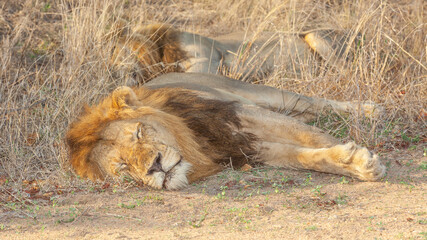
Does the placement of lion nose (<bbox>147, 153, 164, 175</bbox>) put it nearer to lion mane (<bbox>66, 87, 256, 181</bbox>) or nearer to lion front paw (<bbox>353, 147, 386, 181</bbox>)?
lion mane (<bbox>66, 87, 256, 181</bbox>)

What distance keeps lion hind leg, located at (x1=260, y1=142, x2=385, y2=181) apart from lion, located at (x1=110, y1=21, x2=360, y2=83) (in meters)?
1.80

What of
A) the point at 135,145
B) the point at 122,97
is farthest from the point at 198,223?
the point at 122,97

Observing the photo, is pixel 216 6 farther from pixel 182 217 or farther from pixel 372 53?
pixel 182 217

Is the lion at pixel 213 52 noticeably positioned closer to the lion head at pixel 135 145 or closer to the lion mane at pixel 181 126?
the lion mane at pixel 181 126

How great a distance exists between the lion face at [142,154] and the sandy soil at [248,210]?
0.14 meters

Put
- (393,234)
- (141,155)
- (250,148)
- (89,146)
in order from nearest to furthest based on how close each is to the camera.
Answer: (393,234) → (141,155) → (89,146) → (250,148)

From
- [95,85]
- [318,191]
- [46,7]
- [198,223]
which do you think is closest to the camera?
[198,223]

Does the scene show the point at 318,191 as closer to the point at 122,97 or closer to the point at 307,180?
the point at 307,180

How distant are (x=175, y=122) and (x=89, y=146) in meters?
0.62

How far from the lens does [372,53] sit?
5.47 m

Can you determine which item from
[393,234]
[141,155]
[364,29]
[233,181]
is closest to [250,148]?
[233,181]

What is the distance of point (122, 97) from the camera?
13.8 feet

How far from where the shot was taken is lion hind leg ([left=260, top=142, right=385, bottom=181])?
3.79 meters

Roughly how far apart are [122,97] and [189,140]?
56 centimetres
